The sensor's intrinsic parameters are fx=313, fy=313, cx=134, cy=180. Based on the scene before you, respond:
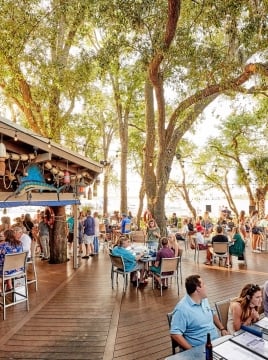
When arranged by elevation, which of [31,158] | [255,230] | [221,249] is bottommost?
[221,249]

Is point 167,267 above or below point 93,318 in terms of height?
above

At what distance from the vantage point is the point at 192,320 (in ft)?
9.20

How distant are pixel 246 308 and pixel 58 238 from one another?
21.3ft

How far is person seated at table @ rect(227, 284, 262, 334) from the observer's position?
9.34 feet

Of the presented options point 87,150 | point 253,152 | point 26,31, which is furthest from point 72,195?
point 253,152

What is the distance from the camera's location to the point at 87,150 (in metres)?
16.9

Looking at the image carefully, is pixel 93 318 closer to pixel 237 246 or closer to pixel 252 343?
pixel 252 343

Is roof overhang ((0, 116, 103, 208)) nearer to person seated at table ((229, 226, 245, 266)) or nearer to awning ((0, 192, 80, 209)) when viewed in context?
awning ((0, 192, 80, 209))

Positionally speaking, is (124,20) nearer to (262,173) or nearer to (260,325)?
(260,325)

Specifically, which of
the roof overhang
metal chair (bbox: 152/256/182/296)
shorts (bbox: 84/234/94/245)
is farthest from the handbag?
the roof overhang

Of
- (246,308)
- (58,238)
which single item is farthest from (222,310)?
(58,238)

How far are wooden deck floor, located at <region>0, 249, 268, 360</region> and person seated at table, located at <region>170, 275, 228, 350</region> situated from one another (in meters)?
1.00

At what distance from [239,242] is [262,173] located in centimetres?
837

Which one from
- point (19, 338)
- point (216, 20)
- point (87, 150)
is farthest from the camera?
point (87, 150)
